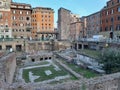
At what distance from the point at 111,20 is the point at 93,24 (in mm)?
16467

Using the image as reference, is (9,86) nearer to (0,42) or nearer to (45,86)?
(45,86)

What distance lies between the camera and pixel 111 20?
47.8 meters

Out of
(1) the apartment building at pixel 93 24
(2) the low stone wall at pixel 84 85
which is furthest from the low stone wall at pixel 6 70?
(1) the apartment building at pixel 93 24

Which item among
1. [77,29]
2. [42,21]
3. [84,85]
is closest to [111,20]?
[77,29]

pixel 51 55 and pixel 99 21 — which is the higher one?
pixel 99 21

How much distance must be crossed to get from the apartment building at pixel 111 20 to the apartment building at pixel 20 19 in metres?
30.3

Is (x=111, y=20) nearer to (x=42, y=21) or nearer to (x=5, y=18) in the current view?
(x=5, y=18)

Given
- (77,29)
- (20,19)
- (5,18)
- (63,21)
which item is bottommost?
(77,29)

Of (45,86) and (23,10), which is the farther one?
(23,10)

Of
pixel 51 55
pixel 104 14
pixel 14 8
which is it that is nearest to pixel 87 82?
pixel 51 55

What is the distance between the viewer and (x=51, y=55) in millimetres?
37250

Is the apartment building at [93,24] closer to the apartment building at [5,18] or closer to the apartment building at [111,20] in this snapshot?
the apartment building at [111,20]

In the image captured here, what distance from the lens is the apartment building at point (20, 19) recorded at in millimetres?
61384

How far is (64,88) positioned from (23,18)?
5909cm
